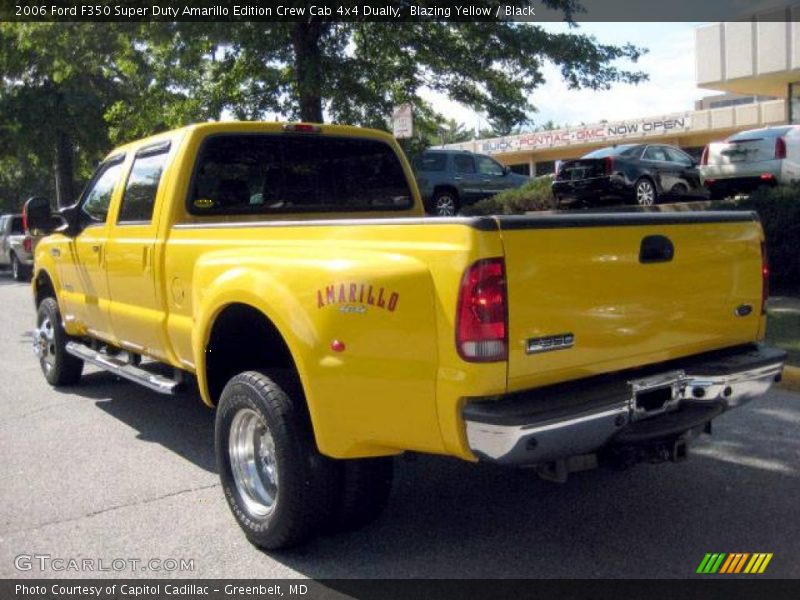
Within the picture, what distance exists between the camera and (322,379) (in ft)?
11.7

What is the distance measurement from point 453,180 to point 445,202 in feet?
1.75

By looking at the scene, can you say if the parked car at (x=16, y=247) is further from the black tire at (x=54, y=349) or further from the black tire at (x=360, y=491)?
the black tire at (x=360, y=491)

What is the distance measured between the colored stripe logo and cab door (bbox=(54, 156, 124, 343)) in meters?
4.21

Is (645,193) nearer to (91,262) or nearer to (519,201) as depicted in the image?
(519,201)

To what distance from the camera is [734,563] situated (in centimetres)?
381

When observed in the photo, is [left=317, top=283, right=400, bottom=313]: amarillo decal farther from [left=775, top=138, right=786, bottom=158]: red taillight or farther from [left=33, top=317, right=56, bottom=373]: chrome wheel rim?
[left=775, top=138, right=786, bottom=158]: red taillight

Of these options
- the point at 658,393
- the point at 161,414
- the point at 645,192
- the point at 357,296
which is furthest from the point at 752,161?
the point at 357,296

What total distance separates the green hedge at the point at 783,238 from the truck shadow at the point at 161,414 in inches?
279

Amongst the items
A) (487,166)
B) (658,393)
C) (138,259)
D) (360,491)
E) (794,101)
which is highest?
(794,101)

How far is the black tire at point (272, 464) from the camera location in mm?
3736

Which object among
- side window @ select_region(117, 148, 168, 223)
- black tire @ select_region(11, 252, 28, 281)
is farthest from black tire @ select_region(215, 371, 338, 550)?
black tire @ select_region(11, 252, 28, 281)

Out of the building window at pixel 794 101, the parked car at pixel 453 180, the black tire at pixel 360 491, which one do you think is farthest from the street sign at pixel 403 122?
the building window at pixel 794 101

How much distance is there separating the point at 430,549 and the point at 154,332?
227 centimetres

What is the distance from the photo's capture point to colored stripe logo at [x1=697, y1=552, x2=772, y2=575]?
376 centimetres
